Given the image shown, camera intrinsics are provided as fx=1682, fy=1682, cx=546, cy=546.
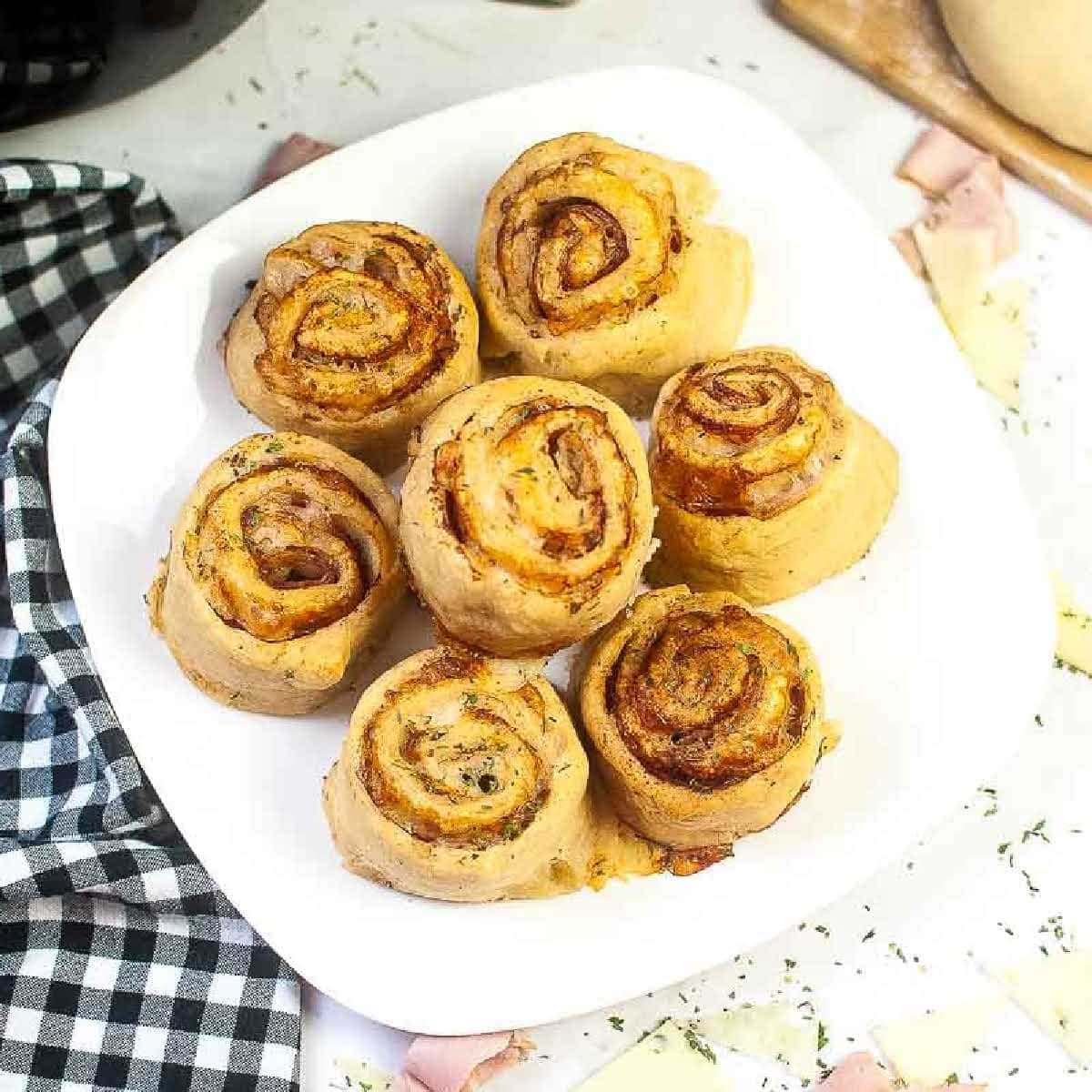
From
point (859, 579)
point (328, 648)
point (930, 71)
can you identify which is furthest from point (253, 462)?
point (930, 71)

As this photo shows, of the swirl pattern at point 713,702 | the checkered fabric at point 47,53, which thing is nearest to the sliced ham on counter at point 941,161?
the swirl pattern at point 713,702

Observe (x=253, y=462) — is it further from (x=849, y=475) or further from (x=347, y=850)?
(x=849, y=475)

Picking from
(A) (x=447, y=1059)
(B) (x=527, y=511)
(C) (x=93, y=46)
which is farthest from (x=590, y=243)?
(A) (x=447, y=1059)

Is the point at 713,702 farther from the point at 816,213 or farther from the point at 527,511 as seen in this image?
the point at 816,213

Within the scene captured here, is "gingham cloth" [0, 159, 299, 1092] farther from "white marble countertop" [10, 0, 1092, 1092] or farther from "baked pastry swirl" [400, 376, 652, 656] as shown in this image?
"baked pastry swirl" [400, 376, 652, 656]

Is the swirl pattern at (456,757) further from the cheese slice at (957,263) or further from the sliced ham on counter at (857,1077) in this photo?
the cheese slice at (957,263)
